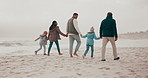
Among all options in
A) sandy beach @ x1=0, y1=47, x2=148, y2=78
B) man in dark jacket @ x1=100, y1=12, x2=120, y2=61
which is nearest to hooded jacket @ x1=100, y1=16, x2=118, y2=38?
man in dark jacket @ x1=100, y1=12, x2=120, y2=61

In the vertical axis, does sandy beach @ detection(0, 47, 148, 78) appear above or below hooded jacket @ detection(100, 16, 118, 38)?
below

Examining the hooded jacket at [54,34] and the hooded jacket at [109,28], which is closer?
the hooded jacket at [109,28]

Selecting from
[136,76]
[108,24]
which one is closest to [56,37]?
[108,24]

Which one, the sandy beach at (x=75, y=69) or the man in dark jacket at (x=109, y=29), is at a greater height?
the man in dark jacket at (x=109, y=29)

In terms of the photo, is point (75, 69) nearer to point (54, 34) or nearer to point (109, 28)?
point (109, 28)

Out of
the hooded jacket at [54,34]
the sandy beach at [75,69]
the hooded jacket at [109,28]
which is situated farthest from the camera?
the hooded jacket at [54,34]

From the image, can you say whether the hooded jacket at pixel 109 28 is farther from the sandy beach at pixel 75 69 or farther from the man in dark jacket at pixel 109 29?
the sandy beach at pixel 75 69

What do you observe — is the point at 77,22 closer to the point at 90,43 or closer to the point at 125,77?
the point at 90,43

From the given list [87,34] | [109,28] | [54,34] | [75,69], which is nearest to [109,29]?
[109,28]

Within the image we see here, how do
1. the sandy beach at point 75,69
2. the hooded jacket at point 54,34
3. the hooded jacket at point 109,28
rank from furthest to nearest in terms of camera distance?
the hooded jacket at point 54,34
the hooded jacket at point 109,28
the sandy beach at point 75,69

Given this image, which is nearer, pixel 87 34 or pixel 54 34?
pixel 87 34

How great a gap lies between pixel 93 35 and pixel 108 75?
4344 mm

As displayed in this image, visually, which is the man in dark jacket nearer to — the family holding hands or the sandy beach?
the family holding hands

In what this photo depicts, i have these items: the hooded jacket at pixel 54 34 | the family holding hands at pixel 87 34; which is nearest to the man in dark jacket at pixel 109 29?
the family holding hands at pixel 87 34
